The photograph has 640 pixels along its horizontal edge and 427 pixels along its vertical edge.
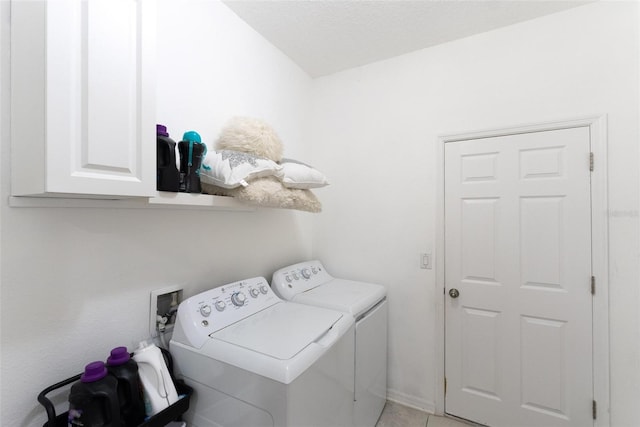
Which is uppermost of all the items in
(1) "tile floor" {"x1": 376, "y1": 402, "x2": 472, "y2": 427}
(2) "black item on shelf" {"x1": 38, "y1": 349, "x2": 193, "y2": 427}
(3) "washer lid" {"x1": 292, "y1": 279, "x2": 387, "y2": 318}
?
(3) "washer lid" {"x1": 292, "y1": 279, "x2": 387, "y2": 318}

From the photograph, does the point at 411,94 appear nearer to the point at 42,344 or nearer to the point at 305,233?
the point at 305,233

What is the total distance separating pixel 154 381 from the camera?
1.03 metres

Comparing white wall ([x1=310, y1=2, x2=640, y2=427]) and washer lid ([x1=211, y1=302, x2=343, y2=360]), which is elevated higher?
white wall ([x1=310, y1=2, x2=640, y2=427])

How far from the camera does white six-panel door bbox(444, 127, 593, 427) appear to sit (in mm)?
1587

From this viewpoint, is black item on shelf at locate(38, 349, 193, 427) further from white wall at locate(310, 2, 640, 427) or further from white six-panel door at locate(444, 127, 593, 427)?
A: white six-panel door at locate(444, 127, 593, 427)

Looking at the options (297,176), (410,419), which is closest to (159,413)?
(297,176)

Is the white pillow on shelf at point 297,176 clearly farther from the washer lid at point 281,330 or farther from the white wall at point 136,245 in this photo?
the washer lid at point 281,330

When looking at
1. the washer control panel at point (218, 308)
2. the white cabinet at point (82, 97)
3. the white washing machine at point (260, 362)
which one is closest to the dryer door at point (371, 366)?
the white washing machine at point (260, 362)

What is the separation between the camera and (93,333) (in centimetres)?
106

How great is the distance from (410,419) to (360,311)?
971mm

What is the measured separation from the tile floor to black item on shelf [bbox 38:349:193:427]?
1.36 meters

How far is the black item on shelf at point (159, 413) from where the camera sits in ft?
2.87

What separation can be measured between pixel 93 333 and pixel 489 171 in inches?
89.0

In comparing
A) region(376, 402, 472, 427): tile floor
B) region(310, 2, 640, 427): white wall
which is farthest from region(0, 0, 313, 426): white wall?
region(376, 402, 472, 427): tile floor
